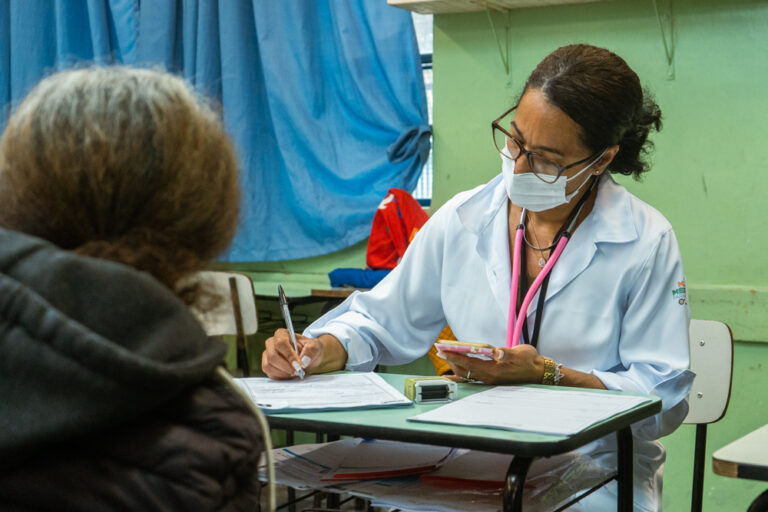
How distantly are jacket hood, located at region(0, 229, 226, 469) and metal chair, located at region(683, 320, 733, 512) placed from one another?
1849mm

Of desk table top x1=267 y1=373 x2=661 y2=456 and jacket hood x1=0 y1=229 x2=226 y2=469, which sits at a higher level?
jacket hood x1=0 y1=229 x2=226 y2=469

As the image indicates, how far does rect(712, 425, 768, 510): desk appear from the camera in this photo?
4.18 feet

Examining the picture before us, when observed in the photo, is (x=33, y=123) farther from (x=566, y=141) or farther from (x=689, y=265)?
(x=689, y=265)

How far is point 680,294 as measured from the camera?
5.93 feet

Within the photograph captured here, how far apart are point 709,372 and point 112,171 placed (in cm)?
190

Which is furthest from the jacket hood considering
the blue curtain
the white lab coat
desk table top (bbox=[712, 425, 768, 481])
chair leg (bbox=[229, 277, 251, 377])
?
the blue curtain

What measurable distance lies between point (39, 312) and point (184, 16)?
4084 mm

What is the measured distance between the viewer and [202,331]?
72cm

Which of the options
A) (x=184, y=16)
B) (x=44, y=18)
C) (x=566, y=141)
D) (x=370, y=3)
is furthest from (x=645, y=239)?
(x=44, y=18)

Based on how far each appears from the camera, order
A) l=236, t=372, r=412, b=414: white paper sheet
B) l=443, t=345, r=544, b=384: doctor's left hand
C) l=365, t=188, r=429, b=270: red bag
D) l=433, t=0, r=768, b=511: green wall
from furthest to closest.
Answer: l=365, t=188, r=429, b=270: red bag → l=433, t=0, r=768, b=511: green wall → l=443, t=345, r=544, b=384: doctor's left hand → l=236, t=372, r=412, b=414: white paper sheet

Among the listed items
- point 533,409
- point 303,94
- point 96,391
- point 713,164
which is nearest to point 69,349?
point 96,391

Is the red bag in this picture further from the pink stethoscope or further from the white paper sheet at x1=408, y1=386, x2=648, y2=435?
the white paper sheet at x1=408, y1=386, x2=648, y2=435

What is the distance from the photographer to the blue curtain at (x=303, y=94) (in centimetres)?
397

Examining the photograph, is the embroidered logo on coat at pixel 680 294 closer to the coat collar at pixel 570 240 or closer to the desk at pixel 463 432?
the coat collar at pixel 570 240
